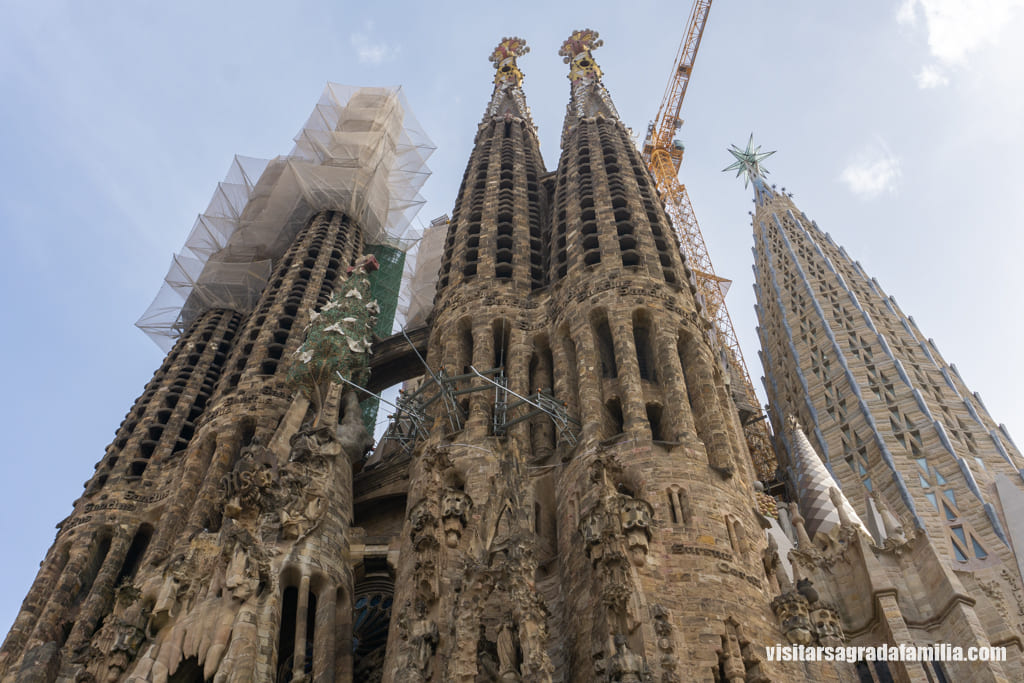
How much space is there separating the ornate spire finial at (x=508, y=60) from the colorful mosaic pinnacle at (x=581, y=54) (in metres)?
2.75

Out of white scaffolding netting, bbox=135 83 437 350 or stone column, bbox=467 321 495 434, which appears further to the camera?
white scaffolding netting, bbox=135 83 437 350

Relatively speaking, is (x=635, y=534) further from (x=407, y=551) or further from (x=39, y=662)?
(x=39, y=662)

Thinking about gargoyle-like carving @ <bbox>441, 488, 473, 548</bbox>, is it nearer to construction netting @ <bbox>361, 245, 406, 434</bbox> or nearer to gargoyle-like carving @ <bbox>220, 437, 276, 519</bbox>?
gargoyle-like carving @ <bbox>220, 437, 276, 519</bbox>

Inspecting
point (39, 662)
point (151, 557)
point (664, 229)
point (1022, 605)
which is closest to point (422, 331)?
point (664, 229)

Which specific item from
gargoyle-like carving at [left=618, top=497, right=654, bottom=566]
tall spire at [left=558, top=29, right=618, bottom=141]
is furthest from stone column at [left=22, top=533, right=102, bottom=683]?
tall spire at [left=558, top=29, right=618, bottom=141]

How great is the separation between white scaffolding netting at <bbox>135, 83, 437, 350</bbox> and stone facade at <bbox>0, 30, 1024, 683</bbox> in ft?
A: 31.0

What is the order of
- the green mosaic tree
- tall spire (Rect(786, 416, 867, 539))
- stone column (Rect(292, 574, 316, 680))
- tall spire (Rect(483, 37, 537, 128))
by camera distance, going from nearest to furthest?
1. stone column (Rect(292, 574, 316, 680))
2. tall spire (Rect(786, 416, 867, 539))
3. the green mosaic tree
4. tall spire (Rect(483, 37, 537, 128))

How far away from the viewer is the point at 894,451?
28734mm

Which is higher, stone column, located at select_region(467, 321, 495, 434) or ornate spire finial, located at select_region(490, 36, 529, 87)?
ornate spire finial, located at select_region(490, 36, 529, 87)

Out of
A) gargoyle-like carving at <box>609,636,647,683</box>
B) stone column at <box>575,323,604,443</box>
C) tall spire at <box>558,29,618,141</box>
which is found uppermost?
tall spire at <box>558,29,618,141</box>

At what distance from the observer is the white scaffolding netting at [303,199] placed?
4619 centimetres

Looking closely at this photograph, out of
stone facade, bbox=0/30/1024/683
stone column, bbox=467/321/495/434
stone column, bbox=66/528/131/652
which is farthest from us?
stone column, bbox=66/528/131/652

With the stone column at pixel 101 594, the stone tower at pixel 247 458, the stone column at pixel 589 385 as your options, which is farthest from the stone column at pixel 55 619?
the stone column at pixel 589 385

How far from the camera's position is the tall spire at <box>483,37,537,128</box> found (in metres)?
48.4
